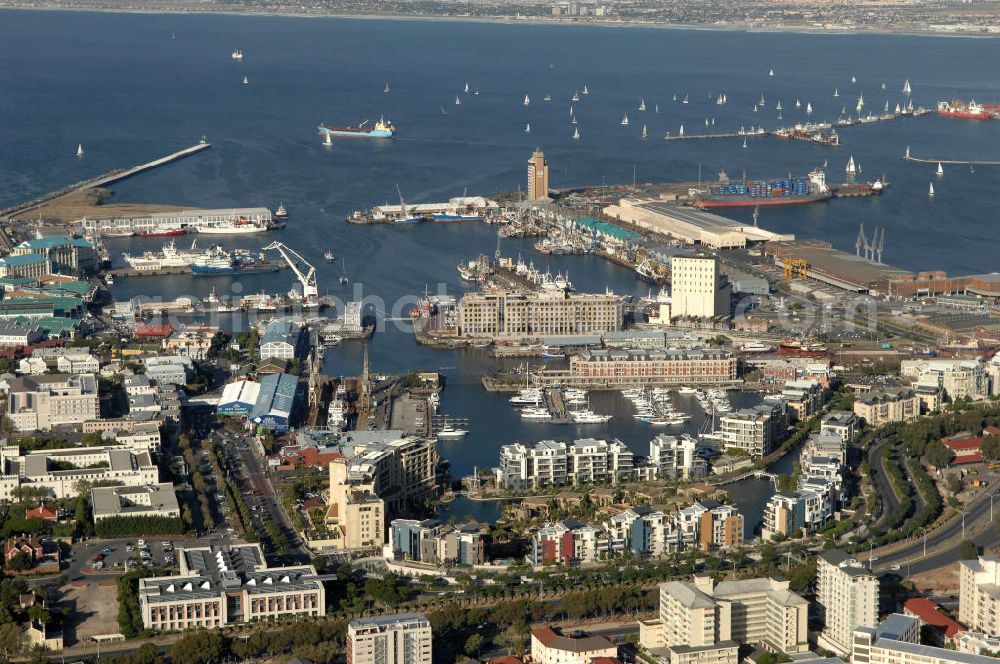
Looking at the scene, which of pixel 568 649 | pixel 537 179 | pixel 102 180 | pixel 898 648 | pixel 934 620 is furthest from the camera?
pixel 102 180

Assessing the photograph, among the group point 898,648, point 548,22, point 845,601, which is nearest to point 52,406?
point 845,601

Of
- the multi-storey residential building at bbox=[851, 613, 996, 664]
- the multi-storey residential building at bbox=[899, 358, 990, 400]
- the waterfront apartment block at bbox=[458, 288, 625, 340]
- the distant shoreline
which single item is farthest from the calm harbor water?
the multi-storey residential building at bbox=[899, 358, 990, 400]

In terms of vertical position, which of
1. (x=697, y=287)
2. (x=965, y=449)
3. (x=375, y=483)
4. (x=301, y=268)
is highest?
(x=301, y=268)

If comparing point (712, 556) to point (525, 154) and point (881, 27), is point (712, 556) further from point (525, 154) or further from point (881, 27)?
point (881, 27)

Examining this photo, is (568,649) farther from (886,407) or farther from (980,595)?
(886,407)

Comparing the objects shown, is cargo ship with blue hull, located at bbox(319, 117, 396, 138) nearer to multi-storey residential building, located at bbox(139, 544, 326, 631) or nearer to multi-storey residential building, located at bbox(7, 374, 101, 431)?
multi-storey residential building, located at bbox(7, 374, 101, 431)

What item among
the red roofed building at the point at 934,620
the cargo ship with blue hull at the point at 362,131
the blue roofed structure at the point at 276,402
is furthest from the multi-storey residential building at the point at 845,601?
the cargo ship with blue hull at the point at 362,131

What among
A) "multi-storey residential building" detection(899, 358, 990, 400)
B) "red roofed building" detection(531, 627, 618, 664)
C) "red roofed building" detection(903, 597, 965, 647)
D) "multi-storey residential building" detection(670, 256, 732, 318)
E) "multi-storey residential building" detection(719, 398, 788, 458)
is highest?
"multi-storey residential building" detection(670, 256, 732, 318)
